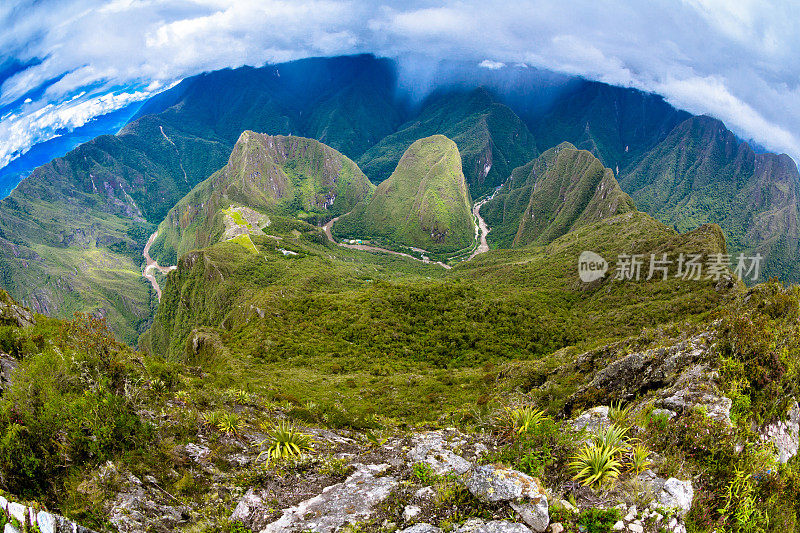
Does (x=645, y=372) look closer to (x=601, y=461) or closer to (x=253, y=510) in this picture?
(x=601, y=461)

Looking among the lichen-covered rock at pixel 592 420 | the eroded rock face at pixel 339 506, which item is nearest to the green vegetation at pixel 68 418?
the eroded rock face at pixel 339 506

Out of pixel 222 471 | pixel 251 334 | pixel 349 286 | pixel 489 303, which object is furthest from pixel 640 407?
pixel 349 286

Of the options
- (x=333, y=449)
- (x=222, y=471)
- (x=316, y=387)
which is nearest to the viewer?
(x=222, y=471)

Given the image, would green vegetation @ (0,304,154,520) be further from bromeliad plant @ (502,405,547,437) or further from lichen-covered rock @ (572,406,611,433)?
lichen-covered rock @ (572,406,611,433)

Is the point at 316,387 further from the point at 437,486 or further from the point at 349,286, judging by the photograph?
the point at 349,286

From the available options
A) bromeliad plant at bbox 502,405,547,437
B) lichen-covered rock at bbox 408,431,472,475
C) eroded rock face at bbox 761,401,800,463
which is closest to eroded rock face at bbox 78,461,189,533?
lichen-covered rock at bbox 408,431,472,475

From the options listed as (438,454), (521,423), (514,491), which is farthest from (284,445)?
(521,423)
